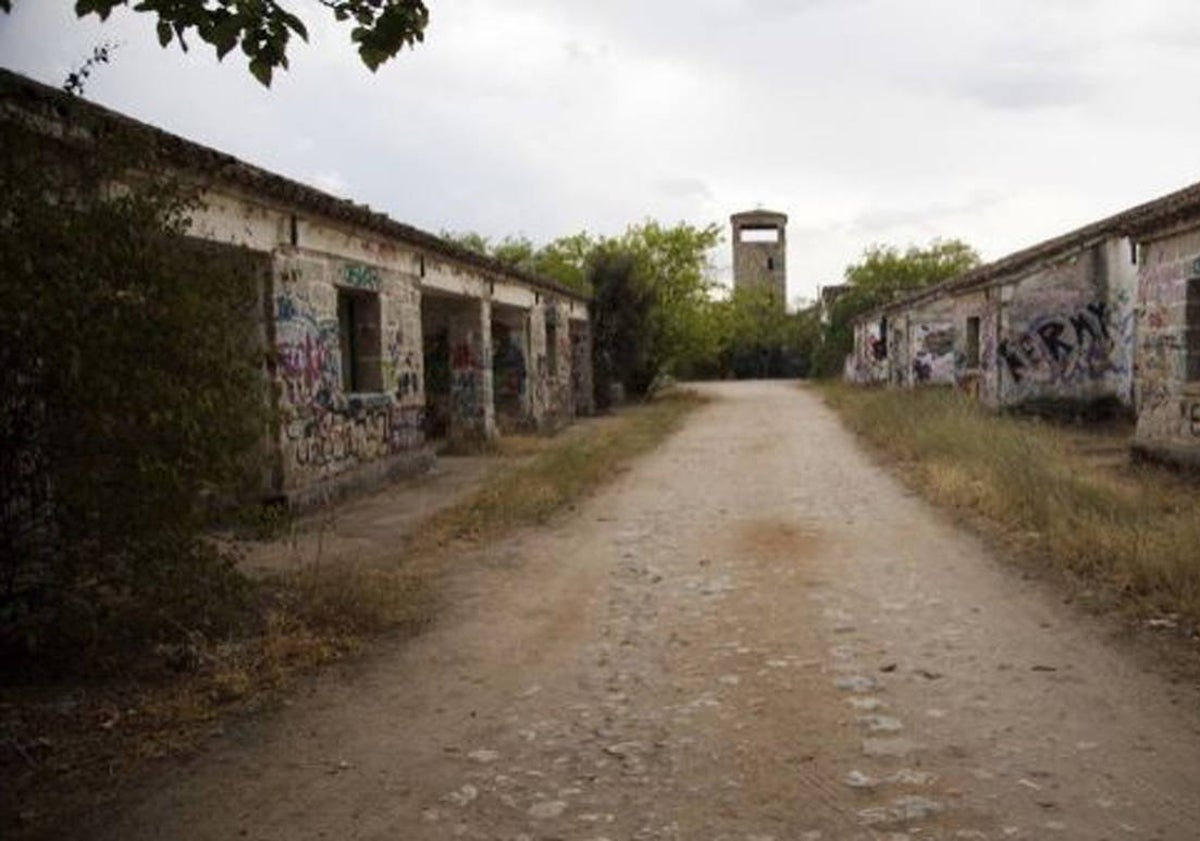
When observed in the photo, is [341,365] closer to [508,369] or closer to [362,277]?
[362,277]

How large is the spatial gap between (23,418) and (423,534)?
4.48 metres

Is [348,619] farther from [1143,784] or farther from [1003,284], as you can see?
[1003,284]

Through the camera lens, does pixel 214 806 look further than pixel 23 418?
No

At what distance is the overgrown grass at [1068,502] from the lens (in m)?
6.41

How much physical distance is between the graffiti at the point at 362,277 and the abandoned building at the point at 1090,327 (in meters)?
→ 9.00

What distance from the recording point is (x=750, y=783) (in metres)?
3.82

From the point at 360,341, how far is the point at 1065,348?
39.8 ft

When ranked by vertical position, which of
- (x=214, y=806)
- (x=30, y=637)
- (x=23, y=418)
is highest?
(x=23, y=418)

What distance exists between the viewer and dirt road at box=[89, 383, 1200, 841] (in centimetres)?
357

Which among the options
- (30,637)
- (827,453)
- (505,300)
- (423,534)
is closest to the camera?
(30,637)

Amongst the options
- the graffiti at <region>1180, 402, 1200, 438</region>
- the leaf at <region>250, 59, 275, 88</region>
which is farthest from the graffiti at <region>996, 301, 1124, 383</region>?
the leaf at <region>250, 59, 275, 88</region>

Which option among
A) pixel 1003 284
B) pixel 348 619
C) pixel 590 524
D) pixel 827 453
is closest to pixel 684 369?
pixel 1003 284

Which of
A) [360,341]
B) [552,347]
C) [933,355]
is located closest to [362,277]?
[360,341]

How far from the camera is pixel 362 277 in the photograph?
12.4 m
